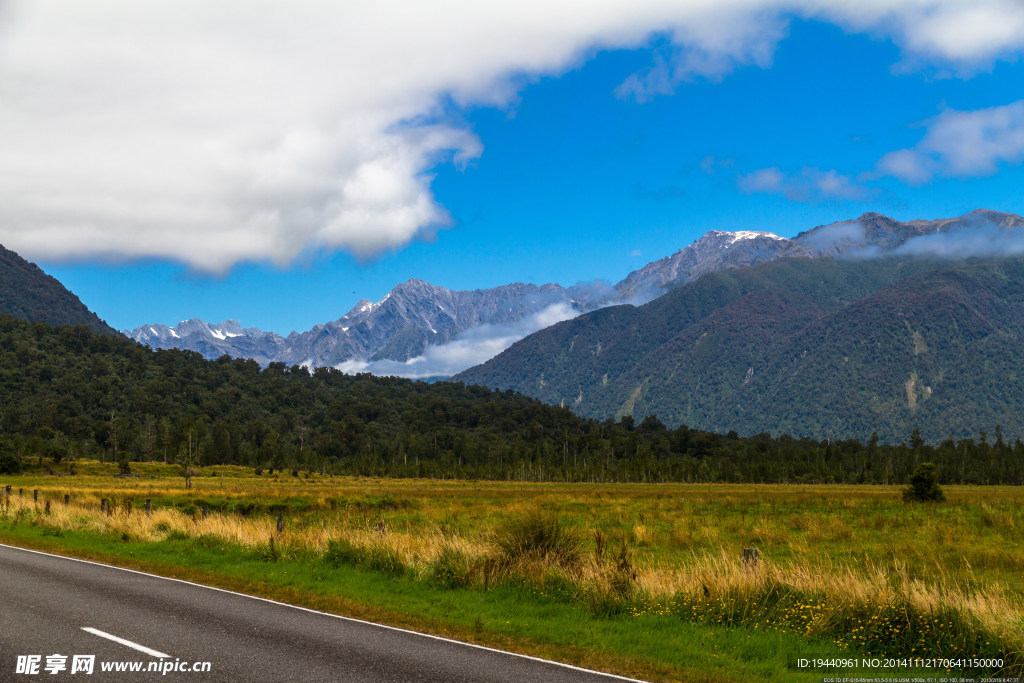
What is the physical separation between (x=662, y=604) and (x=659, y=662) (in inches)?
128

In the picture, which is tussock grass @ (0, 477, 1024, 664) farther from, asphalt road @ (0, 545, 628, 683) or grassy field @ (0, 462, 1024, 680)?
asphalt road @ (0, 545, 628, 683)

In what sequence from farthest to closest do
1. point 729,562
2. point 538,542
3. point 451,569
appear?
point 538,542
point 451,569
point 729,562

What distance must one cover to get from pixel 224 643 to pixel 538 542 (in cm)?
874

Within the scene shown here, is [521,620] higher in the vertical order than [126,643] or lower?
lower

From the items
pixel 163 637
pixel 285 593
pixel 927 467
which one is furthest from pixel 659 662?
pixel 927 467

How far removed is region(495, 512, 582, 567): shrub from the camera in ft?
58.4

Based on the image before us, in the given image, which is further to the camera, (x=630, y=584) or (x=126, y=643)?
(x=630, y=584)

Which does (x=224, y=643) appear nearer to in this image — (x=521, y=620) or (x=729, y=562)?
(x=521, y=620)

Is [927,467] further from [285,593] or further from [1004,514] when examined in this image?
[285,593]

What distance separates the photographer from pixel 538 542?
18.3m

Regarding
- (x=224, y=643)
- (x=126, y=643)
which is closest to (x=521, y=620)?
(x=224, y=643)

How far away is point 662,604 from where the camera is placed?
1477 centimetres

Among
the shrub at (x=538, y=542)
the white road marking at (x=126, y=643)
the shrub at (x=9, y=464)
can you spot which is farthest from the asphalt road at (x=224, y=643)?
the shrub at (x=9, y=464)

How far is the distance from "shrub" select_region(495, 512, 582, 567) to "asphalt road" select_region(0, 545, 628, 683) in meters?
5.26
